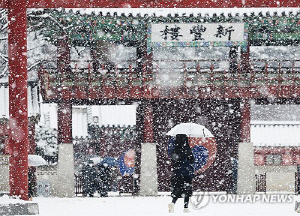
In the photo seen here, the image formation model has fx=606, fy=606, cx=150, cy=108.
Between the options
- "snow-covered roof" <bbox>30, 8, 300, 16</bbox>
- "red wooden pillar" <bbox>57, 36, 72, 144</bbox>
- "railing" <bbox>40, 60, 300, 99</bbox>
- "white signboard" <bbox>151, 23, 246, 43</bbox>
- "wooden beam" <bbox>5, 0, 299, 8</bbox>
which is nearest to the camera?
"wooden beam" <bbox>5, 0, 299, 8</bbox>

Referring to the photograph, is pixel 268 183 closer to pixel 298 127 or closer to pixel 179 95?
pixel 179 95

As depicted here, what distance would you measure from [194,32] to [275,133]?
39.4ft

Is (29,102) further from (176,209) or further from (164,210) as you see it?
(176,209)

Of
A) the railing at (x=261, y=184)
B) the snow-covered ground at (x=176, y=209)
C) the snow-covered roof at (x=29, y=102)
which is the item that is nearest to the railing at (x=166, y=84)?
the railing at (x=261, y=184)

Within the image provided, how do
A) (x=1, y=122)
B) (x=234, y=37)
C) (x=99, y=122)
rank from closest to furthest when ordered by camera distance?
(x=234, y=37), (x=1, y=122), (x=99, y=122)

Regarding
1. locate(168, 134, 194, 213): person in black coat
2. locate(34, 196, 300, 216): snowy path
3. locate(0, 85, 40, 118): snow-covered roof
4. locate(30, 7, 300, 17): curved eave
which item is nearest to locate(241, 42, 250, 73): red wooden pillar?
locate(30, 7, 300, 17): curved eave

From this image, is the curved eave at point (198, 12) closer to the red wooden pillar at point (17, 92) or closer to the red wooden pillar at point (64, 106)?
the red wooden pillar at point (64, 106)

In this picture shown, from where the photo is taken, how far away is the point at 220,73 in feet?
63.5

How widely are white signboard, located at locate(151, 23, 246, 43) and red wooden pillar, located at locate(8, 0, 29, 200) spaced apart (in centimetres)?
958

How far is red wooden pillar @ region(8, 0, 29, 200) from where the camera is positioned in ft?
33.8

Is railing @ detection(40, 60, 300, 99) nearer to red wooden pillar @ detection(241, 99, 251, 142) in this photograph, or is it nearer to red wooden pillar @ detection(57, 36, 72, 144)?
red wooden pillar @ detection(57, 36, 72, 144)

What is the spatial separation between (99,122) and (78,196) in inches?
384

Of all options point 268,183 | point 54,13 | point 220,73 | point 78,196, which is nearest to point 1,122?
point 78,196

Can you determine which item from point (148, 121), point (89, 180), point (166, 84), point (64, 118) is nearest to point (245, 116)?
point (166, 84)
